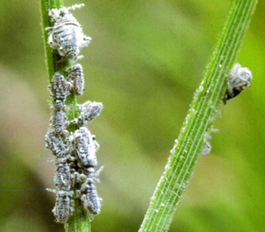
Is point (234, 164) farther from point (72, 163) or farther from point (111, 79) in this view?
point (72, 163)

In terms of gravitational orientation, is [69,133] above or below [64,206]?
above

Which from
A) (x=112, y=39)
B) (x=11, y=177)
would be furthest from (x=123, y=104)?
(x=11, y=177)

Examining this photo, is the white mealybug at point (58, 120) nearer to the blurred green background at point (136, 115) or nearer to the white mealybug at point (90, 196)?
the white mealybug at point (90, 196)

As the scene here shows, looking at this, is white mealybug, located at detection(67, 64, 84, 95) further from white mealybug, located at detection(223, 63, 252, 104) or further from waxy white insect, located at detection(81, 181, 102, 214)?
white mealybug, located at detection(223, 63, 252, 104)

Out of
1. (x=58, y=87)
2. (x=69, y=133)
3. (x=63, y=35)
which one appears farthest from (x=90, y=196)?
(x=63, y=35)

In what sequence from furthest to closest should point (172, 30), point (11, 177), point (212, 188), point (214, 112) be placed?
point (172, 30)
point (212, 188)
point (11, 177)
point (214, 112)

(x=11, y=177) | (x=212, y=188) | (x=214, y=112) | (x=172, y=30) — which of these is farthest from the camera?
(x=172, y=30)

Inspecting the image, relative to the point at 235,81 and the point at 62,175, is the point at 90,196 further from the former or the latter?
the point at 235,81
